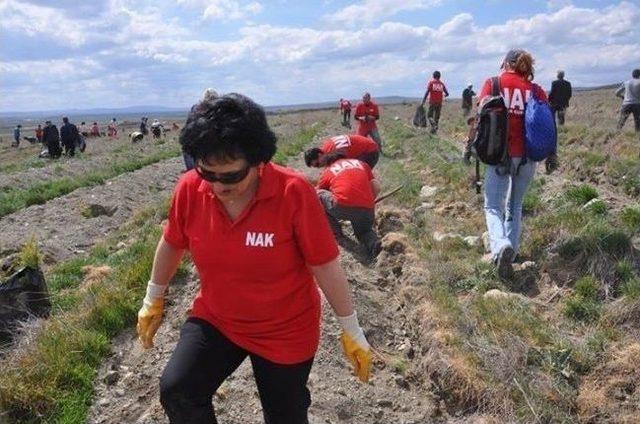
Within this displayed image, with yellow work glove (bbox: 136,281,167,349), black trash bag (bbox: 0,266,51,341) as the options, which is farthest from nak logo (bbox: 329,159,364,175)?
yellow work glove (bbox: 136,281,167,349)

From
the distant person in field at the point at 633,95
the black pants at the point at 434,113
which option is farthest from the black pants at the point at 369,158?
the black pants at the point at 434,113

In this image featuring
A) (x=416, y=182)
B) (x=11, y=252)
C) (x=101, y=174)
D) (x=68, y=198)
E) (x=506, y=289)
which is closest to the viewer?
(x=506, y=289)

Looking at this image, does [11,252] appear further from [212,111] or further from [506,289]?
A: [212,111]

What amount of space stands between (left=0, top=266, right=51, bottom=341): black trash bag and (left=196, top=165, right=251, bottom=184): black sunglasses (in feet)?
10.9

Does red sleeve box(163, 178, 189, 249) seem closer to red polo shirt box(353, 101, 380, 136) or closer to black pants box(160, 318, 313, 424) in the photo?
black pants box(160, 318, 313, 424)

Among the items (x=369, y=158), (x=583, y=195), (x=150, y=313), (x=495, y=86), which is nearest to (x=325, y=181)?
(x=369, y=158)

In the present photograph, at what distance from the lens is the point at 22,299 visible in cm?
532

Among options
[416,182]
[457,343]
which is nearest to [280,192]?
[457,343]

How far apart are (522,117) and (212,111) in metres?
3.94

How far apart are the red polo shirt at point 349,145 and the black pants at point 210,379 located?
16.4 ft

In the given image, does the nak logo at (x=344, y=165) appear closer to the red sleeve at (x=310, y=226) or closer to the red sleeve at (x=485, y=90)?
the red sleeve at (x=485, y=90)

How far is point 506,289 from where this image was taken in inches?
210

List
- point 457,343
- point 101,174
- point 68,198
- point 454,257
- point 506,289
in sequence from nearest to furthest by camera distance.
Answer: point 457,343 → point 506,289 → point 454,257 → point 68,198 → point 101,174

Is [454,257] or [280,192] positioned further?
[454,257]
